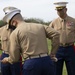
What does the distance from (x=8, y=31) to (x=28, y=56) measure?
190 cm

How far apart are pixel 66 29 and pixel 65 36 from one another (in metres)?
0.18

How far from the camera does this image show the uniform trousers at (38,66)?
20.2ft

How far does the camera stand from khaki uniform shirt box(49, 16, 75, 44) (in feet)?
27.5

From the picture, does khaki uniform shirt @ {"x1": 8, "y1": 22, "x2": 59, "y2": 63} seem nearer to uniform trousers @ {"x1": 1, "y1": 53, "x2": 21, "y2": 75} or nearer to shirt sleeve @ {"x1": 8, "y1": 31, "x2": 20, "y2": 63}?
shirt sleeve @ {"x1": 8, "y1": 31, "x2": 20, "y2": 63}

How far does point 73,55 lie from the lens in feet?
27.9

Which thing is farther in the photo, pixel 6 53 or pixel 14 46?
pixel 6 53

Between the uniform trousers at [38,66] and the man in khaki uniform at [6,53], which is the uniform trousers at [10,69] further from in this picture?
the uniform trousers at [38,66]

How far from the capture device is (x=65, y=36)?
838 centimetres

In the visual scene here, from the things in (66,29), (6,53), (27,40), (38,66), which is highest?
(27,40)

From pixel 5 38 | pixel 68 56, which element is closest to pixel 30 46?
pixel 5 38

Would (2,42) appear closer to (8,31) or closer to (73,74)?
(8,31)

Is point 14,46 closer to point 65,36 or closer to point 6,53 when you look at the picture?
point 6,53

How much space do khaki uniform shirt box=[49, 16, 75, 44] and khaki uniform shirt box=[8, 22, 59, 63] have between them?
214 cm

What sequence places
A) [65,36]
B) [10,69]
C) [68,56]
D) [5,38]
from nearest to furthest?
[5,38], [10,69], [65,36], [68,56]
